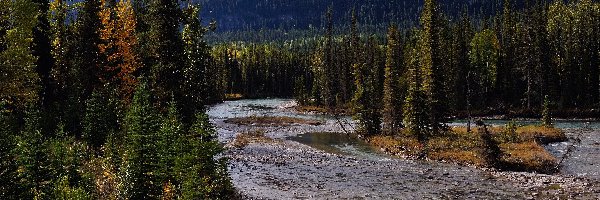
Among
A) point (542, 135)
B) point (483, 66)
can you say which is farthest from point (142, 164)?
point (483, 66)

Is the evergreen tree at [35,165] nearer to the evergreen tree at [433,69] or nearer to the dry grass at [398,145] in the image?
the dry grass at [398,145]

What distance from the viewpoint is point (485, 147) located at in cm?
3728

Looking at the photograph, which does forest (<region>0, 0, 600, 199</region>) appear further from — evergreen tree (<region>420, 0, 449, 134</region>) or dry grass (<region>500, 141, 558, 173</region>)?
dry grass (<region>500, 141, 558, 173</region>)

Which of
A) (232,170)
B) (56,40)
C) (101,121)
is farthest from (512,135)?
(56,40)

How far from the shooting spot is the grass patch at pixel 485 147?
37000mm

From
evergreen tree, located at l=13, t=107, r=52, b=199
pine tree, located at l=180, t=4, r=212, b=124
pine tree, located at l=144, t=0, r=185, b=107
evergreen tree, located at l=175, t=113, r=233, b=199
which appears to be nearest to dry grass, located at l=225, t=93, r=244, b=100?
Result: pine tree, located at l=180, t=4, r=212, b=124

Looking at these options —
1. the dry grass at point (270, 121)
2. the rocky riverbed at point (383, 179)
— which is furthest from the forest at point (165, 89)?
the dry grass at point (270, 121)

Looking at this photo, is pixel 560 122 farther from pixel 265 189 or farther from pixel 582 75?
pixel 265 189

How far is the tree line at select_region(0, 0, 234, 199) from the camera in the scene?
1781 cm

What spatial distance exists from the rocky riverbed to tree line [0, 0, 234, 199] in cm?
510

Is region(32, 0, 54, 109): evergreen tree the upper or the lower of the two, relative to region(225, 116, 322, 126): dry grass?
upper

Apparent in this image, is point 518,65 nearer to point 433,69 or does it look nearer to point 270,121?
point 433,69

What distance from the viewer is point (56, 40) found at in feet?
154

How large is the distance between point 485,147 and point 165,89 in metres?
23.5
